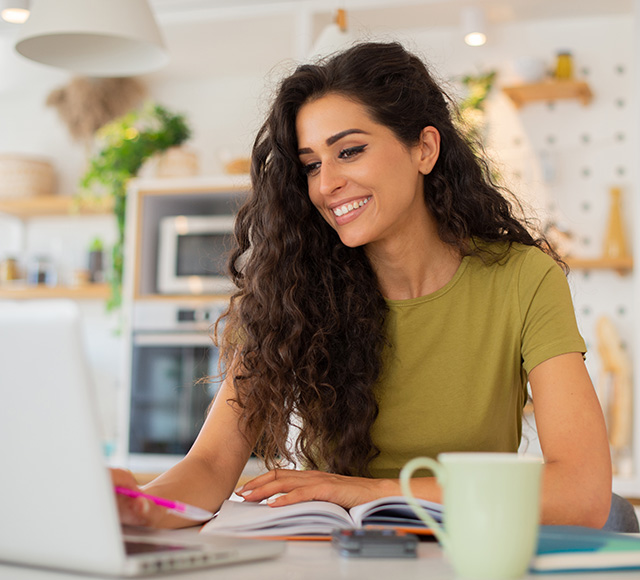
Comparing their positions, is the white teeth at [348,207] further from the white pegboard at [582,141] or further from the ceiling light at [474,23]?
the ceiling light at [474,23]

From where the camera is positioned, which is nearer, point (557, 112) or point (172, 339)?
point (172, 339)

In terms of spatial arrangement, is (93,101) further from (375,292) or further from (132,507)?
(132,507)

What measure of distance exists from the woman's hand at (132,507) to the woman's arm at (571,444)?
1.60 ft

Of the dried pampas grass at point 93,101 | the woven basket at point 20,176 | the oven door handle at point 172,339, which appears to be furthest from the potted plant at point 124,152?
the woven basket at point 20,176

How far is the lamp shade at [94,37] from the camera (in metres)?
1.68

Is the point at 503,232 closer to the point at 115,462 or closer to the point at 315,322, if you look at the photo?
the point at 315,322

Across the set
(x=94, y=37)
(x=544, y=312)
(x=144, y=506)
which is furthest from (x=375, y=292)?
(x=94, y=37)

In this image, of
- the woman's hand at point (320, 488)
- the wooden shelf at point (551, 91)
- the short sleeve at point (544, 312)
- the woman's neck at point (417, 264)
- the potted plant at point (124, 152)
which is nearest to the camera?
the woman's hand at point (320, 488)

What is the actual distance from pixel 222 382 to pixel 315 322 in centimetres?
20

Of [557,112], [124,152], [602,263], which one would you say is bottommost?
[602,263]

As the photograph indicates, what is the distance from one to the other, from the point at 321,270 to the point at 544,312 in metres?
0.44

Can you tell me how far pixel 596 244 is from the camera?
3.30 meters

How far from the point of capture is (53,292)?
4027 millimetres

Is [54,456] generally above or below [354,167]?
below
